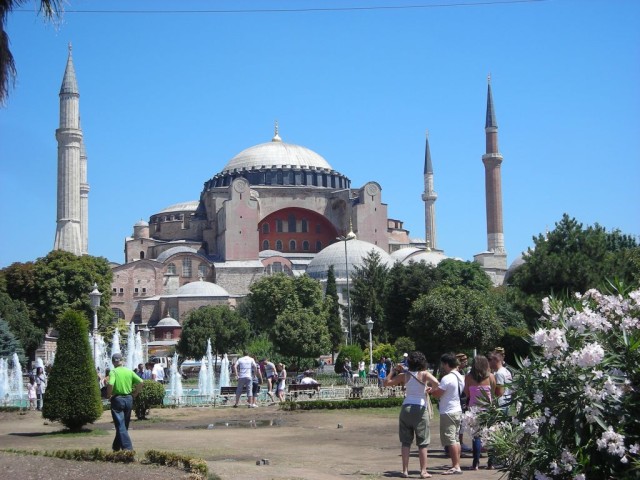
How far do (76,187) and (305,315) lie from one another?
19.0 m

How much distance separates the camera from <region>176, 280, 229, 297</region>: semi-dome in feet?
161

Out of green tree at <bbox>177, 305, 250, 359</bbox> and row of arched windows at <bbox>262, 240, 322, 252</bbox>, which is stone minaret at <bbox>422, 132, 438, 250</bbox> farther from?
green tree at <bbox>177, 305, 250, 359</bbox>

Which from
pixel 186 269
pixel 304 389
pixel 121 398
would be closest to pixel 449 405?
pixel 121 398

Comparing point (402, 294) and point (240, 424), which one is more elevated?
point (402, 294)

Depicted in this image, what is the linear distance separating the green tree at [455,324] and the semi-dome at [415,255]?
28581 millimetres

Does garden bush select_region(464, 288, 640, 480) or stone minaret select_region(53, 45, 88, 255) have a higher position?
stone minaret select_region(53, 45, 88, 255)

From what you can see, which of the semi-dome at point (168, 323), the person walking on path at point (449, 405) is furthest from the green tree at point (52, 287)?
the person walking on path at point (449, 405)

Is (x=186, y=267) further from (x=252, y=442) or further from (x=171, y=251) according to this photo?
(x=252, y=442)

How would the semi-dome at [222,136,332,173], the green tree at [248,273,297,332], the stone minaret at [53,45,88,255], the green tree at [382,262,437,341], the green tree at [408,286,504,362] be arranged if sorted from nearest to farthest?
1. the green tree at [408,286,504,362]
2. the green tree at [382,262,437,341]
3. the green tree at [248,273,297,332]
4. the stone minaret at [53,45,88,255]
5. the semi-dome at [222,136,332,173]

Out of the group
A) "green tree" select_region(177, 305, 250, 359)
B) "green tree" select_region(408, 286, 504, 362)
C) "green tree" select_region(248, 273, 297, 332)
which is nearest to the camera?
"green tree" select_region(408, 286, 504, 362)

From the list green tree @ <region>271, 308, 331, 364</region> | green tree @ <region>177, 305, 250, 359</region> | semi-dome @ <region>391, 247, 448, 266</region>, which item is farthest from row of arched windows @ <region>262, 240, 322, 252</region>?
green tree @ <region>271, 308, 331, 364</region>

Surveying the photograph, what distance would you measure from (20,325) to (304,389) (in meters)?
18.8

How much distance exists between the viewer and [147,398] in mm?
12906

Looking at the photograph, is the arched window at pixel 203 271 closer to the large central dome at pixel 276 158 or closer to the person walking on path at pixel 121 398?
the large central dome at pixel 276 158
